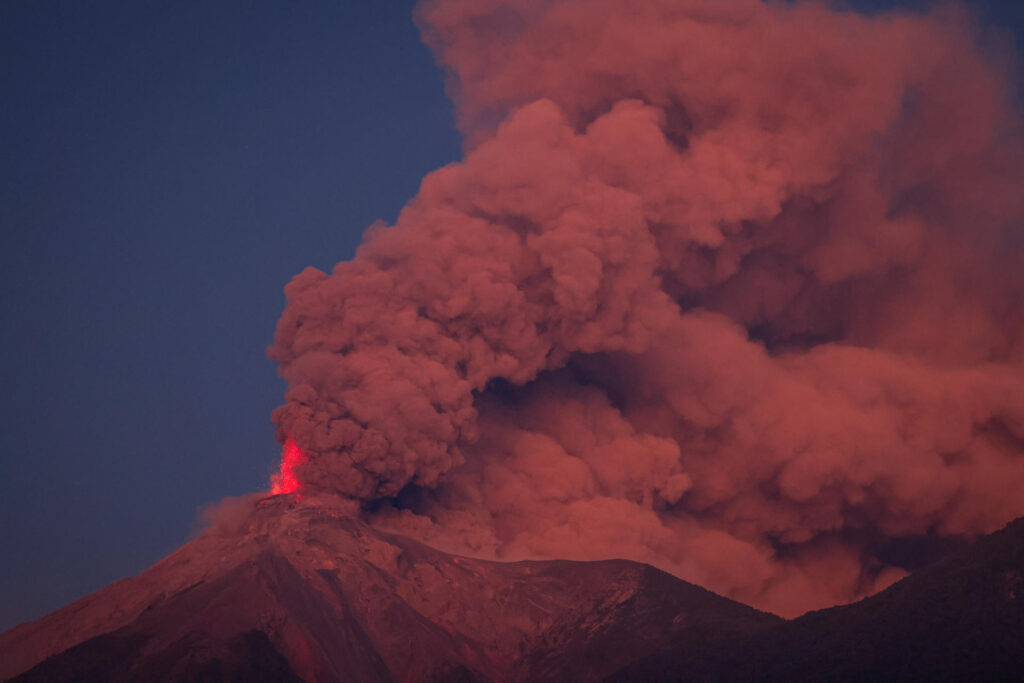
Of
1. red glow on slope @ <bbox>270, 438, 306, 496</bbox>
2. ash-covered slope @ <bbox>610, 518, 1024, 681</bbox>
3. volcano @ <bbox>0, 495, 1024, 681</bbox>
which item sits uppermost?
red glow on slope @ <bbox>270, 438, 306, 496</bbox>

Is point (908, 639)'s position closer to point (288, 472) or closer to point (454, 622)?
point (454, 622)

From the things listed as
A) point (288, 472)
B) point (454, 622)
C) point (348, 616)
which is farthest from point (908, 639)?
point (288, 472)

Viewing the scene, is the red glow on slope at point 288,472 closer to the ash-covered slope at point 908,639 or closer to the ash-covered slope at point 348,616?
the ash-covered slope at point 348,616

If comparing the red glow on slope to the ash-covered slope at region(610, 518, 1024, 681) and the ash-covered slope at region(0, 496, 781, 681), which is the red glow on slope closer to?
the ash-covered slope at region(0, 496, 781, 681)

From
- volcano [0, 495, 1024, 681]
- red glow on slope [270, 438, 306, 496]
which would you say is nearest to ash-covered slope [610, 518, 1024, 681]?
volcano [0, 495, 1024, 681]

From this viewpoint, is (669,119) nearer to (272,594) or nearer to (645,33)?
(645,33)

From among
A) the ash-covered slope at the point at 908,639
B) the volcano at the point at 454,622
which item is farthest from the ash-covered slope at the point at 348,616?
the ash-covered slope at the point at 908,639
